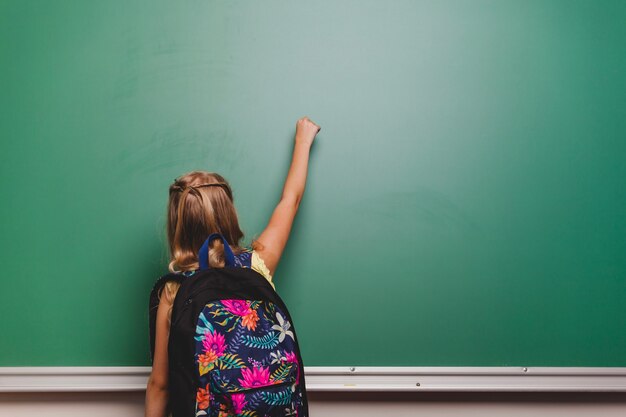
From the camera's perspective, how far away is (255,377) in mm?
931

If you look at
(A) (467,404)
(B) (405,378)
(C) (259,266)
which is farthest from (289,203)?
(A) (467,404)

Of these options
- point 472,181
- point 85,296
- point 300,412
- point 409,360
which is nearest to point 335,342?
point 409,360

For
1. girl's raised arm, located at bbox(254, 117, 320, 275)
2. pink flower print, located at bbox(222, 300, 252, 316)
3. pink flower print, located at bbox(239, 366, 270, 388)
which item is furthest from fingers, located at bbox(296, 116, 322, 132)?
pink flower print, located at bbox(239, 366, 270, 388)

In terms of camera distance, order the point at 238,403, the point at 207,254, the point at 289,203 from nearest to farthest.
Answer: the point at 238,403 → the point at 207,254 → the point at 289,203

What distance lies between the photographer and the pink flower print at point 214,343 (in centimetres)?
93

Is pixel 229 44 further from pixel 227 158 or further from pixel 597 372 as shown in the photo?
pixel 597 372

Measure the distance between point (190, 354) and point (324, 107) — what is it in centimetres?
75

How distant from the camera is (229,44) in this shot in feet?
4.26

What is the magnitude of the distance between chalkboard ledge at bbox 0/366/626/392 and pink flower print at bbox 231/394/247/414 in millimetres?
399

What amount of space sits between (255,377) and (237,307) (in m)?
0.15

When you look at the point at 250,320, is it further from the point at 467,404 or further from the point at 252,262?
the point at 467,404

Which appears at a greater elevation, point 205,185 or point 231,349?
point 205,185

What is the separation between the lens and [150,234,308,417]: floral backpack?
3.01ft

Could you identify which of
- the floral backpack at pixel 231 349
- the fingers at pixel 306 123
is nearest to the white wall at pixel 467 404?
the floral backpack at pixel 231 349
